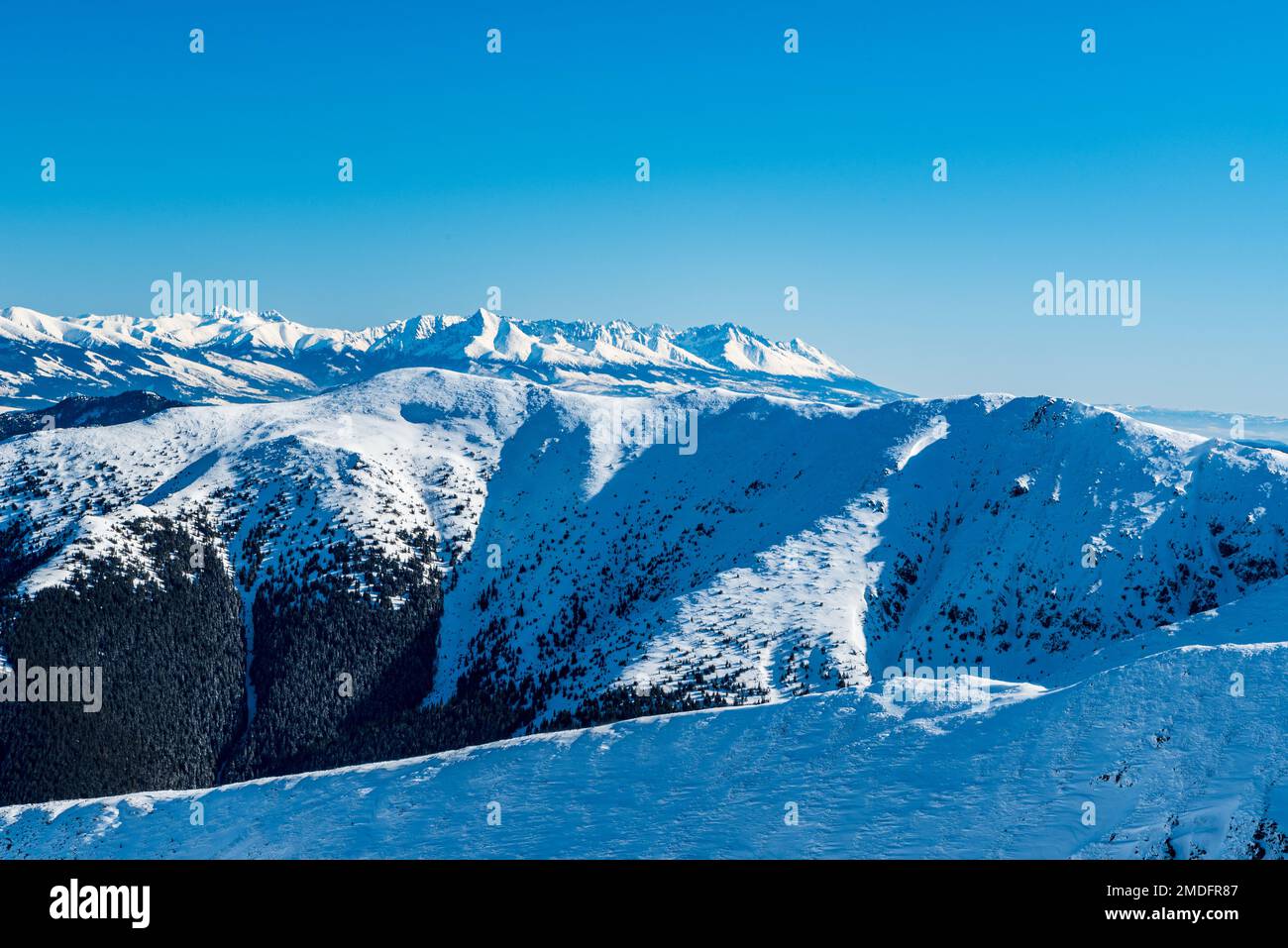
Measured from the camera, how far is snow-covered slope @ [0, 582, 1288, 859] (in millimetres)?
35875

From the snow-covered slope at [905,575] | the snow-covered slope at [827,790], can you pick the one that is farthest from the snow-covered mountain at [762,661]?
the snow-covered slope at [905,575]

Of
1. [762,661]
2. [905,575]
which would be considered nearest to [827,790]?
[762,661]

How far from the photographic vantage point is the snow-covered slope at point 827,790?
118 feet

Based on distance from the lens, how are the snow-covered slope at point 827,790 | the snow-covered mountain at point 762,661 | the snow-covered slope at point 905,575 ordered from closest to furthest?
the snow-covered slope at point 827,790, the snow-covered mountain at point 762,661, the snow-covered slope at point 905,575

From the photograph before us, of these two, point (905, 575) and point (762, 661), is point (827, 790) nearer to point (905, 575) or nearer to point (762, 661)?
point (762, 661)

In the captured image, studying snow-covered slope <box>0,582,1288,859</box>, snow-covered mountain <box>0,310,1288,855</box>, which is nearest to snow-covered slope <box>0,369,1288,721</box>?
snow-covered mountain <box>0,310,1288,855</box>

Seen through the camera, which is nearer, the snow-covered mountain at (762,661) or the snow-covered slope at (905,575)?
the snow-covered mountain at (762,661)

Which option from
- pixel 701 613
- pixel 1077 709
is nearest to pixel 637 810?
pixel 1077 709

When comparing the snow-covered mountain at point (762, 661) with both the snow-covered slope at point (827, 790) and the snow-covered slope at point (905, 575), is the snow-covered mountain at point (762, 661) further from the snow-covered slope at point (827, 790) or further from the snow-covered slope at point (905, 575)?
the snow-covered slope at point (905, 575)

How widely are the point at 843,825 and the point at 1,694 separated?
179 meters

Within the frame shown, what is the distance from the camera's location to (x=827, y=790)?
4338 cm

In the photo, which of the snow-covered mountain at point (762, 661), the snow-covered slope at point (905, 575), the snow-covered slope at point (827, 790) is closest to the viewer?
the snow-covered slope at point (827, 790)

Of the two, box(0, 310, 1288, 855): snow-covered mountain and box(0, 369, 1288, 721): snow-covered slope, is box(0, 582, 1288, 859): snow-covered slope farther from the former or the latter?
box(0, 369, 1288, 721): snow-covered slope
